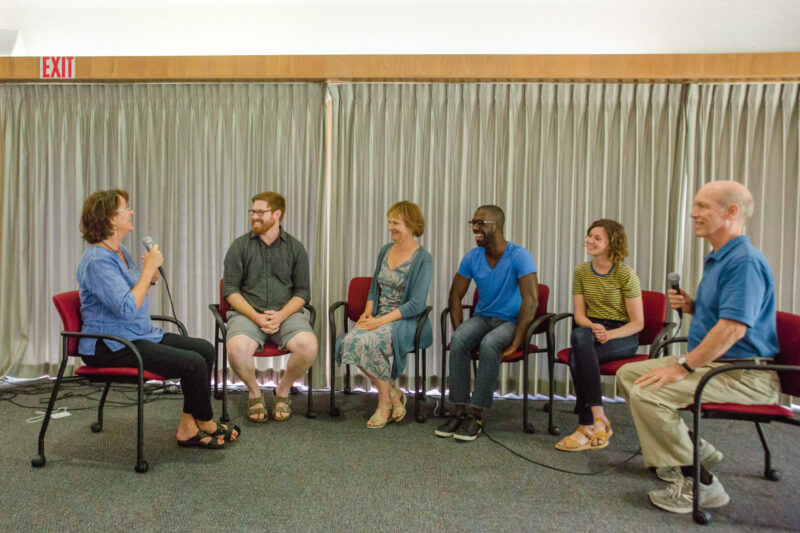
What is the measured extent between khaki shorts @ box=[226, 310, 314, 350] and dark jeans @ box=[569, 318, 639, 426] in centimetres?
162

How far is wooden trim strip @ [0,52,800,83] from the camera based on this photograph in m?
3.69

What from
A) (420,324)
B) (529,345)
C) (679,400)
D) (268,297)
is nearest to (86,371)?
(268,297)

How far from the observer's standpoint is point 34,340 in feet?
14.1

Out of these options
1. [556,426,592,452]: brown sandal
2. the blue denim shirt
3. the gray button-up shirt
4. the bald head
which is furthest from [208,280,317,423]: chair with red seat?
the bald head

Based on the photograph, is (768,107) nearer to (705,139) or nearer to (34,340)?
(705,139)

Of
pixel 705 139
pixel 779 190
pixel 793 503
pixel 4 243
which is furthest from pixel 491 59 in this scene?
pixel 4 243

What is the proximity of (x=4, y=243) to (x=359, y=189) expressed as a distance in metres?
2.83

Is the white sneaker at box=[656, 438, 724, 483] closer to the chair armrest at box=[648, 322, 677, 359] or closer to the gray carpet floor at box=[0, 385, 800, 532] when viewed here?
the gray carpet floor at box=[0, 385, 800, 532]

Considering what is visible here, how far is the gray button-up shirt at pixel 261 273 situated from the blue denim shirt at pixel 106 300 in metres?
0.77

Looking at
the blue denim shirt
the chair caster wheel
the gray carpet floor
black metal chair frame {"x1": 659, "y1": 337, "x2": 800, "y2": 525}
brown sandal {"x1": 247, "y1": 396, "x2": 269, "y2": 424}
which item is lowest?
the gray carpet floor

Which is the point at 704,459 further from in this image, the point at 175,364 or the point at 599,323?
the point at 175,364

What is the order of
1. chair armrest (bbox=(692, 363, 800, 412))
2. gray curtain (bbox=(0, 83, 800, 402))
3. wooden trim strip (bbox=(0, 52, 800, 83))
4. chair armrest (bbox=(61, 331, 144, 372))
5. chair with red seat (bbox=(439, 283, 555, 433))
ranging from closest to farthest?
chair armrest (bbox=(692, 363, 800, 412)), chair armrest (bbox=(61, 331, 144, 372)), chair with red seat (bbox=(439, 283, 555, 433)), wooden trim strip (bbox=(0, 52, 800, 83)), gray curtain (bbox=(0, 83, 800, 402))

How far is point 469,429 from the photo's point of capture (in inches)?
122

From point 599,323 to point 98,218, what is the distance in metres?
2.79
